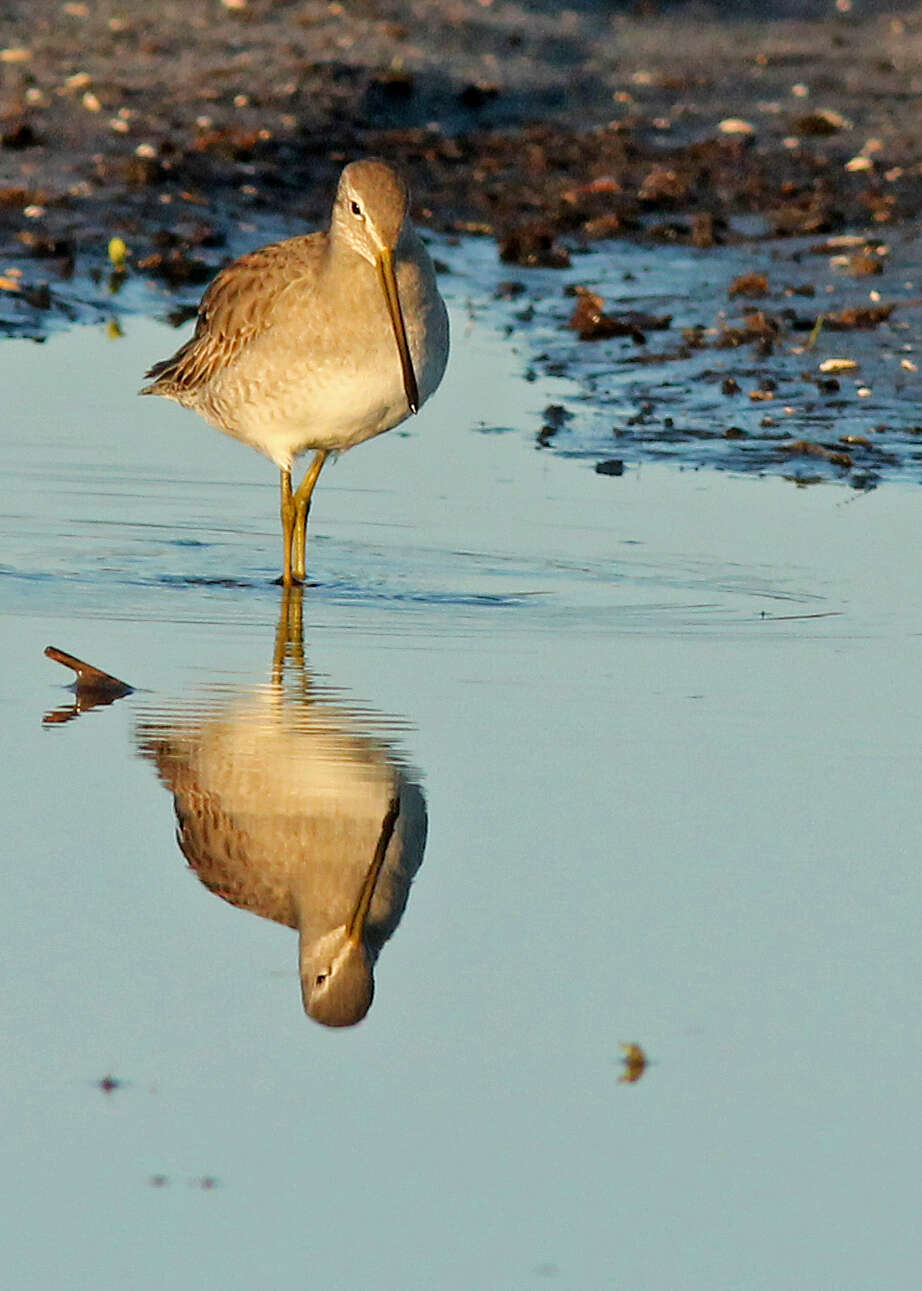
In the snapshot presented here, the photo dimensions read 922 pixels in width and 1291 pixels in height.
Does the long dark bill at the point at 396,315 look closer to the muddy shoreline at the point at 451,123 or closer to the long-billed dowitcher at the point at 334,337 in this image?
the long-billed dowitcher at the point at 334,337

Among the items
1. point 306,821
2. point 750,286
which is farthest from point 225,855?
point 750,286

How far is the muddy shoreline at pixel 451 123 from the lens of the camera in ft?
52.2

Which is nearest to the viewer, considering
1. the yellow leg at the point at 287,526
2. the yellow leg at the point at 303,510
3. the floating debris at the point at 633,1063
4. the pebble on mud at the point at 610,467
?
the floating debris at the point at 633,1063

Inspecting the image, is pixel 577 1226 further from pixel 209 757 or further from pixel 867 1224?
pixel 209 757

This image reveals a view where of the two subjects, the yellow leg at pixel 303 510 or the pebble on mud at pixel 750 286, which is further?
the pebble on mud at pixel 750 286

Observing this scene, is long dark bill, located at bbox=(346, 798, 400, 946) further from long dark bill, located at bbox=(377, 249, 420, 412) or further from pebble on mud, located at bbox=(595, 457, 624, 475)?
pebble on mud, located at bbox=(595, 457, 624, 475)

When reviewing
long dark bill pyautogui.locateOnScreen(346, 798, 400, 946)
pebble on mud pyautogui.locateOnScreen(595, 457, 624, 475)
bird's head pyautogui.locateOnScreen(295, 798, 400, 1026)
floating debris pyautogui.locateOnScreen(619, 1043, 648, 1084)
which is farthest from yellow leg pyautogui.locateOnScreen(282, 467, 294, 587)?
floating debris pyautogui.locateOnScreen(619, 1043, 648, 1084)

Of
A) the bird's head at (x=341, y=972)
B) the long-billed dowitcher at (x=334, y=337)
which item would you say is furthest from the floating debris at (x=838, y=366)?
the bird's head at (x=341, y=972)

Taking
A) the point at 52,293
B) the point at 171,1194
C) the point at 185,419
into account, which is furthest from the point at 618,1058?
the point at 52,293

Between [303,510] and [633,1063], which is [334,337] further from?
[633,1063]

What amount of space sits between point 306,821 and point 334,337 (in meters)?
3.23

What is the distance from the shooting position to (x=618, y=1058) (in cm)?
453

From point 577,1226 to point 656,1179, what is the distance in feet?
0.68

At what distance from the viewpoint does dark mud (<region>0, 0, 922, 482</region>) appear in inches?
562
